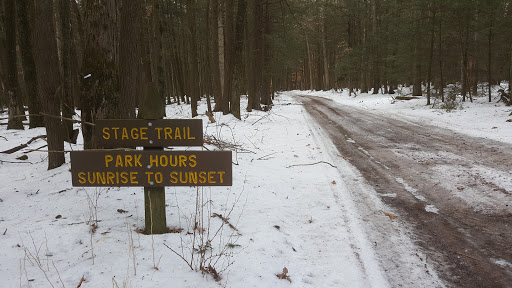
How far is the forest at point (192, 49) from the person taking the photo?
15.1 ft

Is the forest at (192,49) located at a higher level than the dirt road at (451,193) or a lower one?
higher

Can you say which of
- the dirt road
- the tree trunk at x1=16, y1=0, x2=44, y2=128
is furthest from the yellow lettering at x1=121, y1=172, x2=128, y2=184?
the tree trunk at x1=16, y1=0, x2=44, y2=128

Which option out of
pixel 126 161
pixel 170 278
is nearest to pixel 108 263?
pixel 170 278

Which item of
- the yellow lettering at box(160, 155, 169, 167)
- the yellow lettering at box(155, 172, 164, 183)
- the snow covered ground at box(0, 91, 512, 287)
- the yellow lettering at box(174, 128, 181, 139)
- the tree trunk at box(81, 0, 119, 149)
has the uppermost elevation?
the tree trunk at box(81, 0, 119, 149)

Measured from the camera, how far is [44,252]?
10.6ft

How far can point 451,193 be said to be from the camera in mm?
5031

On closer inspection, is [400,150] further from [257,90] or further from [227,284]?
[257,90]

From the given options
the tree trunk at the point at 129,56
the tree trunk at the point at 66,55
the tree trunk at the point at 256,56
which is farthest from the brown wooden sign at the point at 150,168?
the tree trunk at the point at 256,56

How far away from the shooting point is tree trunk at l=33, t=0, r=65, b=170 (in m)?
5.95

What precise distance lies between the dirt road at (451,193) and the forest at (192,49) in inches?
138

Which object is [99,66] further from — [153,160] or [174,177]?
[174,177]

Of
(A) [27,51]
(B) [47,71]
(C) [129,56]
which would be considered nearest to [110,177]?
(C) [129,56]

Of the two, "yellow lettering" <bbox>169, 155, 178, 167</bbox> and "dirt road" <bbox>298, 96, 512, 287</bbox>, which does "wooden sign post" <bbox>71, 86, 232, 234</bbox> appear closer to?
"yellow lettering" <bbox>169, 155, 178, 167</bbox>

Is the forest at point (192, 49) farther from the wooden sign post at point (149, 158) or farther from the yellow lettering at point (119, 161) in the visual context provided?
the yellow lettering at point (119, 161)
